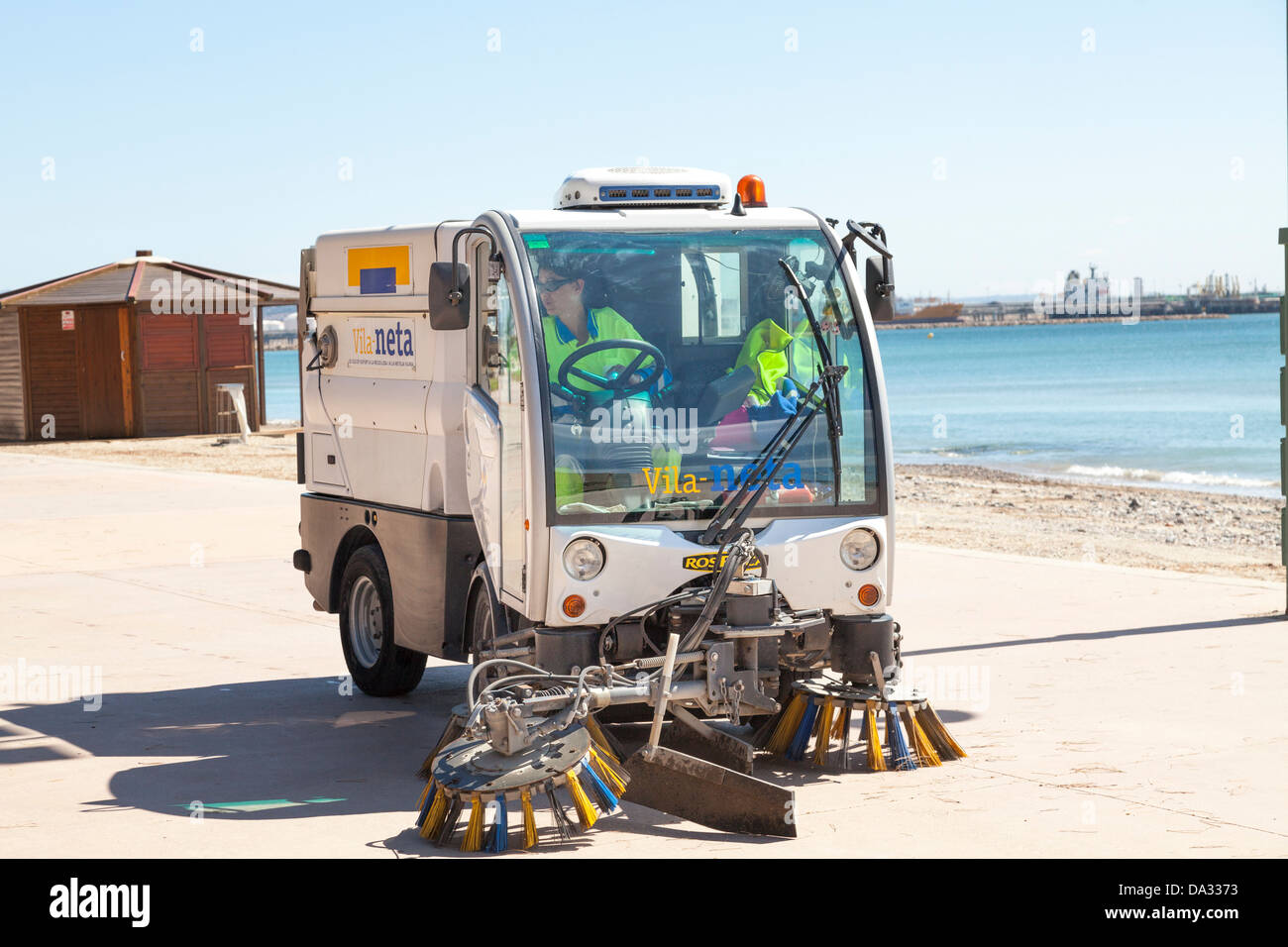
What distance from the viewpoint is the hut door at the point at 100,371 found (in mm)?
31188

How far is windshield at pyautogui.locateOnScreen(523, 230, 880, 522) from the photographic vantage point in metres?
6.97

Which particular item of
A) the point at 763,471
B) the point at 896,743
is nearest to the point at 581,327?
the point at 763,471

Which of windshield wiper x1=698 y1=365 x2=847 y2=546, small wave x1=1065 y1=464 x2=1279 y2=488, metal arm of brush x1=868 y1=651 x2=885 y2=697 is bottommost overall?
small wave x1=1065 y1=464 x2=1279 y2=488

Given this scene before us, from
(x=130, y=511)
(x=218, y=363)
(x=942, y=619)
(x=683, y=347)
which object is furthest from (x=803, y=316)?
→ (x=218, y=363)

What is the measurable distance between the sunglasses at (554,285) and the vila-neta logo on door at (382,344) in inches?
59.5

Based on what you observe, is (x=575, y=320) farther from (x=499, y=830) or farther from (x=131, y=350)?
(x=131, y=350)

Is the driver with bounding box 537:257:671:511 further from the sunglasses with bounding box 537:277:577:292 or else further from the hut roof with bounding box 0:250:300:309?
the hut roof with bounding box 0:250:300:309

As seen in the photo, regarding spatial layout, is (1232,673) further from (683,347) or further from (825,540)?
(683,347)

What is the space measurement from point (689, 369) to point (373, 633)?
2984 mm

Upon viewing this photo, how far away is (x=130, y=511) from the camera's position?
60.8 feet

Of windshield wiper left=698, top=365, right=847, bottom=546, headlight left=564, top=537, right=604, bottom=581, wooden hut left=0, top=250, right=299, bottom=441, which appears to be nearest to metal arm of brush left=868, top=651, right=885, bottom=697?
windshield wiper left=698, top=365, right=847, bottom=546

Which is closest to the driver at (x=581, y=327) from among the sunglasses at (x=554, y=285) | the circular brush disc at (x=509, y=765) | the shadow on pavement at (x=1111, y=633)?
the sunglasses at (x=554, y=285)

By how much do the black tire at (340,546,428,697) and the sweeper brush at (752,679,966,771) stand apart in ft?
7.91

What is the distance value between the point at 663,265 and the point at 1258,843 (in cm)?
341
